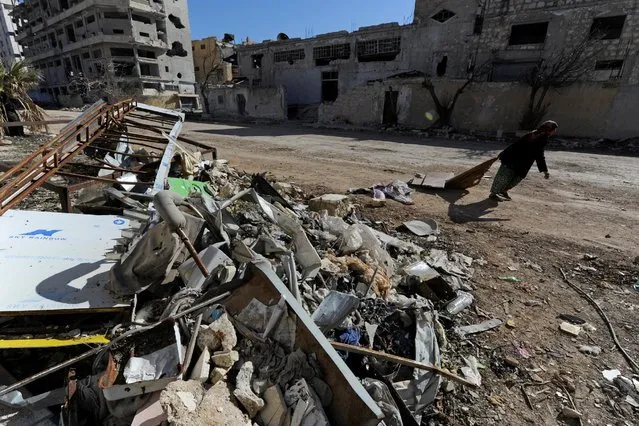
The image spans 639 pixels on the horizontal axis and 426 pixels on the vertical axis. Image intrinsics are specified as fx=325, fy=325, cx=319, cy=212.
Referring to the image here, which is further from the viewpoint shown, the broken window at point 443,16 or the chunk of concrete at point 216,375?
the broken window at point 443,16

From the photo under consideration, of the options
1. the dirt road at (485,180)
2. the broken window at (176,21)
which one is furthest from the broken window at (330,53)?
the broken window at (176,21)

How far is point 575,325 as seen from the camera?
3.00 metres

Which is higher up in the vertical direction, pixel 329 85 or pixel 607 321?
pixel 329 85

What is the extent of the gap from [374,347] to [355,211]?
10.9 feet

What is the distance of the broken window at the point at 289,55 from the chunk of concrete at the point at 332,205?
22281mm

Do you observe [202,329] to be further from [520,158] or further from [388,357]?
[520,158]

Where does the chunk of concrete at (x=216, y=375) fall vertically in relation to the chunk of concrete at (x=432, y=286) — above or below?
above

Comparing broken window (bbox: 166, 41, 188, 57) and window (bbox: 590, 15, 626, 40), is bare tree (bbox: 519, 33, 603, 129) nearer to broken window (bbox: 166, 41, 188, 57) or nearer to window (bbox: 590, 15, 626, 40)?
window (bbox: 590, 15, 626, 40)

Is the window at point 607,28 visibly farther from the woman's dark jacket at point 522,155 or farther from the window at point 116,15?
the window at point 116,15

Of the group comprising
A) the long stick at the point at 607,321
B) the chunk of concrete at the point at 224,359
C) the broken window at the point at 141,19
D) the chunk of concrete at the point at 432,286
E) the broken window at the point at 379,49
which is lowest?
the long stick at the point at 607,321

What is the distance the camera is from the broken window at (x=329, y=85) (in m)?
23.4

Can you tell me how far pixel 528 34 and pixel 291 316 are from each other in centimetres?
2046

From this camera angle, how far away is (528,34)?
16.4m

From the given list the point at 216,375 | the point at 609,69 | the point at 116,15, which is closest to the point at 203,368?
the point at 216,375
